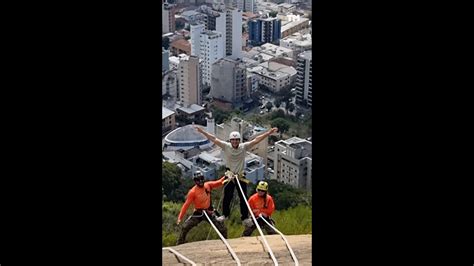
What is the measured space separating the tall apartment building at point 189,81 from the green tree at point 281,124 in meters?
0.43

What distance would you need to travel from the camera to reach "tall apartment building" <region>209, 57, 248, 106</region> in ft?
13.8

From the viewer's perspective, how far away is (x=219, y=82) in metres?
4.26

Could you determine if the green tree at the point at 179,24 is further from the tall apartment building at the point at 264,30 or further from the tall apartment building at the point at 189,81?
the tall apartment building at the point at 264,30

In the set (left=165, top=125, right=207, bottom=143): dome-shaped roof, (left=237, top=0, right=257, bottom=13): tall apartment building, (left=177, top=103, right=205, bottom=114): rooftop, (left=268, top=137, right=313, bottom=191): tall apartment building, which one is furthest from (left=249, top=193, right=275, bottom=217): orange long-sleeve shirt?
(left=237, top=0, right=257, bottom=13): tall apartment building

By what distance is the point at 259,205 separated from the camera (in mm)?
4410

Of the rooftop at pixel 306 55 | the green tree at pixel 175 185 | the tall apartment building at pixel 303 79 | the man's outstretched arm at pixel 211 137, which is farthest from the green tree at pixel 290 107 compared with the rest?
the green tree at pixel 175 185

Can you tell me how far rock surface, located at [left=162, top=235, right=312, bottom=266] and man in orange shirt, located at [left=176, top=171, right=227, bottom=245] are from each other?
0.66ft

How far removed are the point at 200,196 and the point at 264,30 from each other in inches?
38.8

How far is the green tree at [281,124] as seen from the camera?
13.9 feet

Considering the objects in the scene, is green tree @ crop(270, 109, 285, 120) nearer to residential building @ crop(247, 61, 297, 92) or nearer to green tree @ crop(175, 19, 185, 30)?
residential building @ crop(247, 61, 297, 92)
